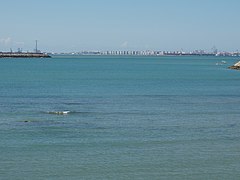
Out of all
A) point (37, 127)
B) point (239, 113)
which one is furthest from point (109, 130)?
point (239, 113)

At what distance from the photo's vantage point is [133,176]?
24.1 meters

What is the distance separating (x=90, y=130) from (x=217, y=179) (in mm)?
12106

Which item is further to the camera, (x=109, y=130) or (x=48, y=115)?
(x=48, y=115)

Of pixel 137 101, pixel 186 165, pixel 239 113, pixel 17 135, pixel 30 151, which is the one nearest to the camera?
pixel 186 165

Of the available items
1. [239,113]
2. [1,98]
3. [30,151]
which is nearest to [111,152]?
[30,151]

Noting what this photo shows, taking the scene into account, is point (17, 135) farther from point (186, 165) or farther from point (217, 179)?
point (217, 179)

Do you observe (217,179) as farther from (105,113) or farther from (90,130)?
(105,113)

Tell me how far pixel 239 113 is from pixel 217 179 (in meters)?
20.1

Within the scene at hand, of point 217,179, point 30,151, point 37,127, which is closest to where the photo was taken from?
point 217,179

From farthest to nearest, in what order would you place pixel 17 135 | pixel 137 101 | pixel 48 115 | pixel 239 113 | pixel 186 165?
pixel 137 101 < pixel 239 113 < pixel 48 115 < pixel 17 135 < pixel 186 165

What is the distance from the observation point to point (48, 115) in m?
40.2

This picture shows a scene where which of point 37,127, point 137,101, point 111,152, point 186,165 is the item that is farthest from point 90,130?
point 137,101

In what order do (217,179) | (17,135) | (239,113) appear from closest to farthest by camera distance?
(217,179), (17,135), (239,113)

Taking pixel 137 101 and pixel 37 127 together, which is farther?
pixel 137 101
